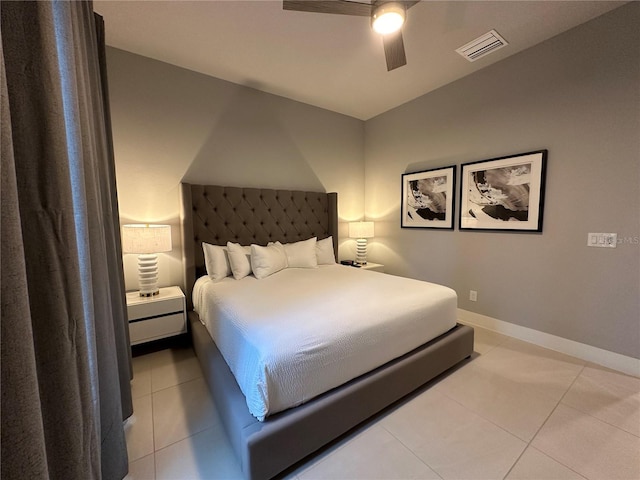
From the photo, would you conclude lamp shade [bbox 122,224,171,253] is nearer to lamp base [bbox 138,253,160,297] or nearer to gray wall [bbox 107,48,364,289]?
lamp base [bbox 138,253,160,297]

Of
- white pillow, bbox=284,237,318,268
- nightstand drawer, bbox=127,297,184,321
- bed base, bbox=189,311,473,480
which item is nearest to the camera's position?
bed base, bbox=189,311,473,480

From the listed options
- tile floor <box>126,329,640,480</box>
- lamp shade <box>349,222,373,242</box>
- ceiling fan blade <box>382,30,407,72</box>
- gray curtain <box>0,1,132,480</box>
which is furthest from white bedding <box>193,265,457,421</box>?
ceiling fan blade <box>382,30,407,72</box>

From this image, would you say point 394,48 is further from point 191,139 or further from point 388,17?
point 191,139

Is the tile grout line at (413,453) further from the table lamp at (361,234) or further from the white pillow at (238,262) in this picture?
the table lamp at (361,234)

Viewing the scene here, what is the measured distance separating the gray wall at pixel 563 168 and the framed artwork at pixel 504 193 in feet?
0.29

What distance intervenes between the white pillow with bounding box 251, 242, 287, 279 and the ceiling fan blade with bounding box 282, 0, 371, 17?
1953mm

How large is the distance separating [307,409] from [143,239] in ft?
6.31

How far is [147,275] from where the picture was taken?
2.38 m

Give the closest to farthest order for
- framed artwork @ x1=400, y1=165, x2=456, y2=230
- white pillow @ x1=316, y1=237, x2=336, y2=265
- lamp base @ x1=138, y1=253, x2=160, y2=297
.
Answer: lamp base @ x1=138, y1=253, x2=160, y2=297 → framed artwork @ x1=400, y1=165, x2=456, y2=230 → white pillow @ x1=316, y1=237, x2=336, y2=265

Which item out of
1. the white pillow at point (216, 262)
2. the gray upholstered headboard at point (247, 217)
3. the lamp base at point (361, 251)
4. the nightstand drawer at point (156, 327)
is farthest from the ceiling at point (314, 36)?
the nightstand drawer at point (156, 327)

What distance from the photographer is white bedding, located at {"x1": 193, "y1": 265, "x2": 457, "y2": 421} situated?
1.27 metres

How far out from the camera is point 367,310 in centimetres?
170

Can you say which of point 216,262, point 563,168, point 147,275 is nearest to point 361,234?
point 216,262

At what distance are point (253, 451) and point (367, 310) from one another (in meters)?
0.95
